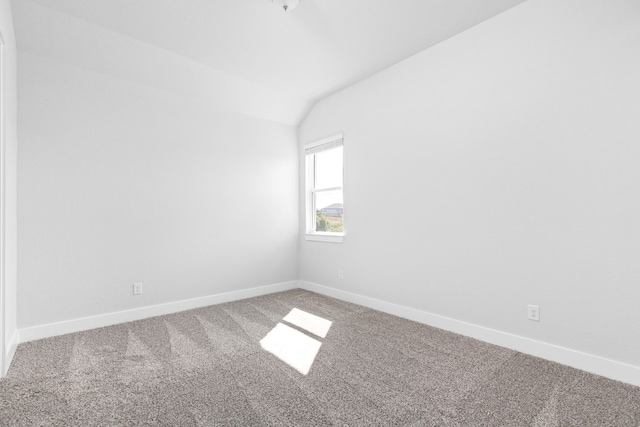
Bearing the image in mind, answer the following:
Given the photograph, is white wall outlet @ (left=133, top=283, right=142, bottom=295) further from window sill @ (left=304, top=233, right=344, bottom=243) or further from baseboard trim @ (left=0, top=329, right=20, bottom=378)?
window sill @ (left=304, top=233, right=344, bottom=243)

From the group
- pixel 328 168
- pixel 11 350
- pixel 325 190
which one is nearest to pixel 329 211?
pixel 325 190

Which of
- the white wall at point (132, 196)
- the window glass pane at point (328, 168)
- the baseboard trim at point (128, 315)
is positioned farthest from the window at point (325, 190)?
the baseboard trim at point (128, 315)

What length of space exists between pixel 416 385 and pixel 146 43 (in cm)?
346

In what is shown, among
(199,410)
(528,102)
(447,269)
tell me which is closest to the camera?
(199,410)

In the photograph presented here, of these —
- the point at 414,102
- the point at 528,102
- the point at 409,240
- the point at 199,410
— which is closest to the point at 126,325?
the point at 199,410

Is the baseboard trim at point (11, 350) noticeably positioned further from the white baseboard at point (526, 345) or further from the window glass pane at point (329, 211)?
the window glass pane at point (329, 211)

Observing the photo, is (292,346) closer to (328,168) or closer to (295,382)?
(295,382)

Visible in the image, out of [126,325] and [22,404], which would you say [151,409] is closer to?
[22,404]

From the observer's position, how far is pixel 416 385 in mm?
1846

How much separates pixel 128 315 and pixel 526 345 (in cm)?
347

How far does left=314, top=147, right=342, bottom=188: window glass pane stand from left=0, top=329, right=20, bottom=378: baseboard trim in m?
3.29

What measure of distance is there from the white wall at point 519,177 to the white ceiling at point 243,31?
1.11 feet

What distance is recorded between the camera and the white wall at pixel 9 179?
1.99m

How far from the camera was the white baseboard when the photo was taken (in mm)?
1903
